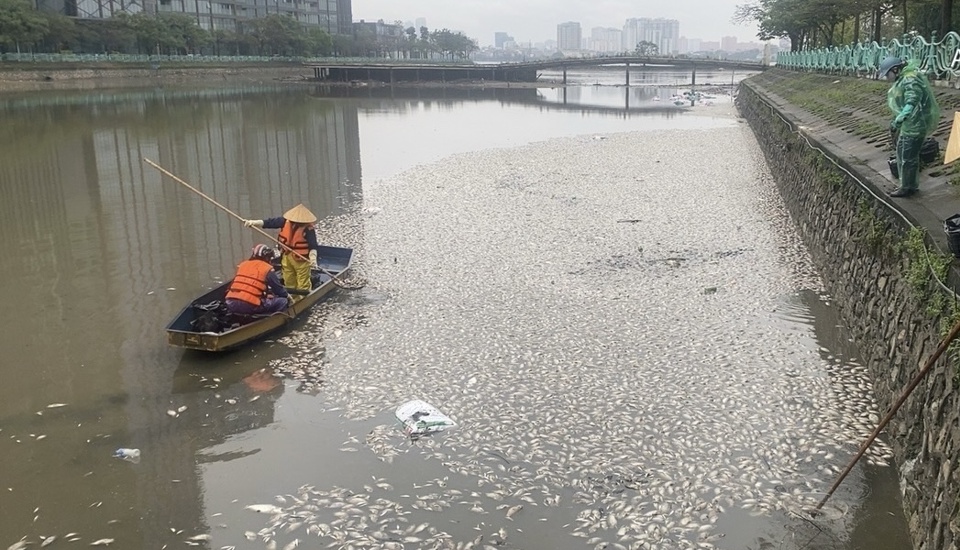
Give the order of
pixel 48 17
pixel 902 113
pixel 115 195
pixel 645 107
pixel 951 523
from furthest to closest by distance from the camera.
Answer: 1. pixel 48 17
2. pixel 645 107
3. pixel 115 195
4. pixel 902 113
5. pixel 951 523

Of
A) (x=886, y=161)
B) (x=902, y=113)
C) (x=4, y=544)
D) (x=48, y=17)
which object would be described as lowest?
(x=4, y=544)

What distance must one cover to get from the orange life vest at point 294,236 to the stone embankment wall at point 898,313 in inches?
299

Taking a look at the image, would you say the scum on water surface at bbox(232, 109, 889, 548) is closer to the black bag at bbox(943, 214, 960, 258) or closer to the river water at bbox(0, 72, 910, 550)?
the river water at bbox(0, 72, 910, 550)

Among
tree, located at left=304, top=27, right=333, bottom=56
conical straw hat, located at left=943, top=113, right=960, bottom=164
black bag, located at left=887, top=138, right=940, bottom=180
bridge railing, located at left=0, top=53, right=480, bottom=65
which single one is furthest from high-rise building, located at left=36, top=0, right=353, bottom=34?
conical straw hat, located at left=943, top=113, right=960, bottom=164

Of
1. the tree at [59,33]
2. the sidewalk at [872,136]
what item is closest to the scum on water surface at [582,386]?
the sidewalk at [872,136]

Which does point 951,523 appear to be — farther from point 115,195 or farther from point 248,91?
point 248,91

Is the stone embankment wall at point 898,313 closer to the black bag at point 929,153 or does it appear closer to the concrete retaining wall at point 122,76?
the black bag at point 929,153

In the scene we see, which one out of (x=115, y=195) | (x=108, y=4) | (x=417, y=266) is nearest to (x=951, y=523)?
(x=417, y=266)

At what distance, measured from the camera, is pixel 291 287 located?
10.8 m

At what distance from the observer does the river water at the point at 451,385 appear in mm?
6312

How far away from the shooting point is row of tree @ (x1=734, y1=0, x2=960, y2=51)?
31.2 m

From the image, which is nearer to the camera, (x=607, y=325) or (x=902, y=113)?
(x=902, y=113)

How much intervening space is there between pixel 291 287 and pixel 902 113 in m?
8.53

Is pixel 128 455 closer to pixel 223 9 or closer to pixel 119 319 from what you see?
pixel 119 319
